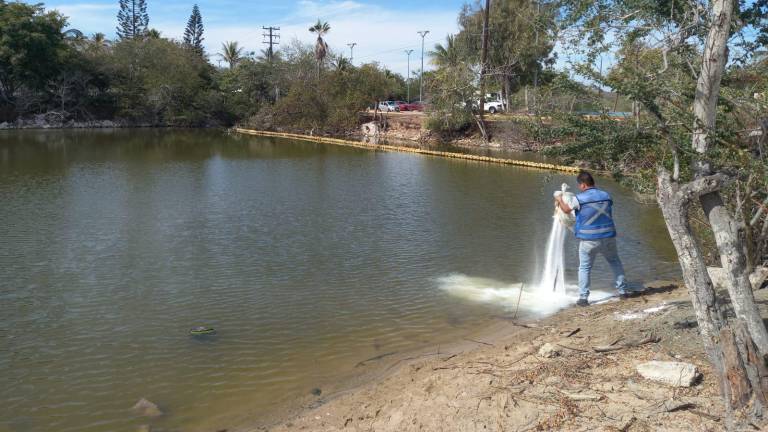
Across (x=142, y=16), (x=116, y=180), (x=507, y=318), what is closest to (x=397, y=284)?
(x=507, y=318)

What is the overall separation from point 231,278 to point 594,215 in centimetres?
576

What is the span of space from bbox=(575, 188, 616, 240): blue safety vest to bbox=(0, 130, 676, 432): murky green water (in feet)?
4.45

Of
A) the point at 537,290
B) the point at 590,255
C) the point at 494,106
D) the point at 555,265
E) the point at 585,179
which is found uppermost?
the point at 494,106

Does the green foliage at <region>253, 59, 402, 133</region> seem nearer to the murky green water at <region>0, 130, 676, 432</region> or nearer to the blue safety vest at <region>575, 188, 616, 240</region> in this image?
the murky green water at <region>0, 130, 676, 432</region>

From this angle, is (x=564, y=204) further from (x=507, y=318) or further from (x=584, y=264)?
(x=507, y=318)

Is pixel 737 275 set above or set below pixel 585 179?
below

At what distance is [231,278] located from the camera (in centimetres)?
1052

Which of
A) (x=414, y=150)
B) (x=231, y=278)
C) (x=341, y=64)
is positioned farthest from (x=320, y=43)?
(x=231, y=278)

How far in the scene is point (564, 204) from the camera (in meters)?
8.66

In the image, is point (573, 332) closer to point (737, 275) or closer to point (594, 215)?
point (594, 215)

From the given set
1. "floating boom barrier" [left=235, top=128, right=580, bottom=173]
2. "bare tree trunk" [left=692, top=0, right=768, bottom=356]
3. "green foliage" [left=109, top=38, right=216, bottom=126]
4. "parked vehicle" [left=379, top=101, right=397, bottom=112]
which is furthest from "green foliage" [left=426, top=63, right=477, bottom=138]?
"bare tree trunk" [left=692, top=0, right=768, bottom=356]

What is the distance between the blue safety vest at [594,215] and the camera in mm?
8500

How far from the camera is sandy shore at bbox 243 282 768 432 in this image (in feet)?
16.2

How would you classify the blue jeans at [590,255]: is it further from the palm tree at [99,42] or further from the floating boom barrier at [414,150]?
the palm tree at [99,42]
